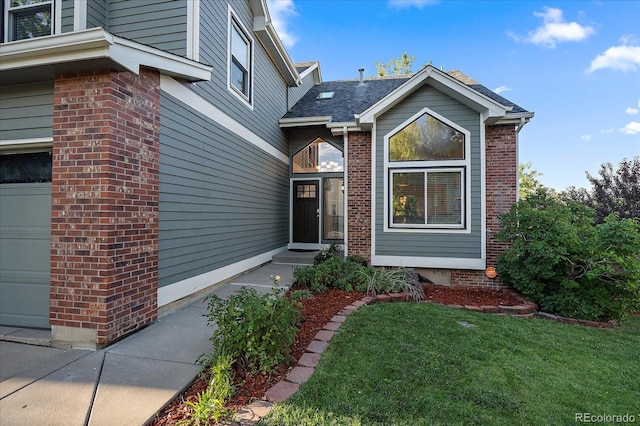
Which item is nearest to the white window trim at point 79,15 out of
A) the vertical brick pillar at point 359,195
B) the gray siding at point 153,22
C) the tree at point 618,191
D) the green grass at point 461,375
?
the gray siding at point 153,22

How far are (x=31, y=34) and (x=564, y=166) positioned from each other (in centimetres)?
2810

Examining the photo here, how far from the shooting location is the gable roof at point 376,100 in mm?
6430

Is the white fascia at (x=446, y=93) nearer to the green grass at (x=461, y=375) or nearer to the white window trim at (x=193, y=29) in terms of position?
the white window trim at (x=193, y=29)

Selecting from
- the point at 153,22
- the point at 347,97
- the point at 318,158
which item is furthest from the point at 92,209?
the point at 347,97

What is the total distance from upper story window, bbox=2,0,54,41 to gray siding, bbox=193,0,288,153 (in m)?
2.41

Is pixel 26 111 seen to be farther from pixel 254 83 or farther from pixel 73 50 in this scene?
pixel 254 83

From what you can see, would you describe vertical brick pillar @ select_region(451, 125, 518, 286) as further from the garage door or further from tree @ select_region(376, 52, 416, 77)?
tree @ select_region(376, 52, 416, 77)

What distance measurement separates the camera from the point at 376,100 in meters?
10.4

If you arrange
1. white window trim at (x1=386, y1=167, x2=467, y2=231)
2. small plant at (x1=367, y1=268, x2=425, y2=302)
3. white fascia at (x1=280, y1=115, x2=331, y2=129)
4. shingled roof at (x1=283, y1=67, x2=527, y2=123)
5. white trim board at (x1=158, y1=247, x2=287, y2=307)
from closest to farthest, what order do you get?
white trim board at (x1=158, y1=247, x2=287, y2=307) < small plant at (x1=367, y1=268, x2=425, y2=302) < white window trim at (x1=386, y1=167, x2=467, y2=231) < white fascia at (x1=280, y1=115, x2=331, y2=129) < shingled roof at (x1=283, y1=67, x2=527, y2=123)

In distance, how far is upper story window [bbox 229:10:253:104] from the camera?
6418 mm

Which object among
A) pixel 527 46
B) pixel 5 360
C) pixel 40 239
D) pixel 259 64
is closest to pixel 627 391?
pixel 5 360

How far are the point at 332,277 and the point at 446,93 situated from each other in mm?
4773

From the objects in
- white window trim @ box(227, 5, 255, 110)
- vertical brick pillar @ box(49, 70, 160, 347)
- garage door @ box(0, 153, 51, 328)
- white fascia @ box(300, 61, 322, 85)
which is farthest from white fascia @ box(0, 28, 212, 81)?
white fascia @ box(300, 61, 322, 85)

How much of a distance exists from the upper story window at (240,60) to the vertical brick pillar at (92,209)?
125 inches
